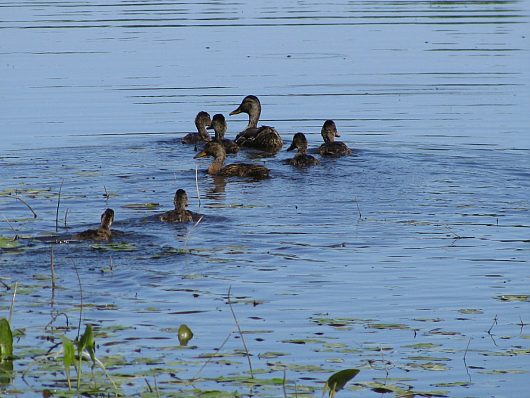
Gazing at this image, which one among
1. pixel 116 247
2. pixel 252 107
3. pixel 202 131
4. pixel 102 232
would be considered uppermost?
pixel 252 107

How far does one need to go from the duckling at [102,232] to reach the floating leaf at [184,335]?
297 cm

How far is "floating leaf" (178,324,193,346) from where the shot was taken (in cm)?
773

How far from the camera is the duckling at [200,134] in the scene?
16.9 m

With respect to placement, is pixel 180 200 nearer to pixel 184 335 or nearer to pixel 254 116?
pixel 184 335

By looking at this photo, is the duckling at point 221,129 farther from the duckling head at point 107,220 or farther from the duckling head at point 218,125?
the duckling head at point 107,220

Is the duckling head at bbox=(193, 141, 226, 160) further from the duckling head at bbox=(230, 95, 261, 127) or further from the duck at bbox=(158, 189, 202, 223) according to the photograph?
the duck at bbox=(158, 189, 202, 223)

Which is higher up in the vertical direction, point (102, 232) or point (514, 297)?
point (102, 232)

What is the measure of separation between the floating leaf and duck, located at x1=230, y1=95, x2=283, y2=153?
8.87 metres

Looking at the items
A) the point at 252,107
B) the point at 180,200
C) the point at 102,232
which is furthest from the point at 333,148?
the point at 102,232

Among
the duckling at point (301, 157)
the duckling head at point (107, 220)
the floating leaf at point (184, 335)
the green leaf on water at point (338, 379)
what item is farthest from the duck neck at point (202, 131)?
the green leaf on water at point (338, 379)

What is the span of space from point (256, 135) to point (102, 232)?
6.64 m

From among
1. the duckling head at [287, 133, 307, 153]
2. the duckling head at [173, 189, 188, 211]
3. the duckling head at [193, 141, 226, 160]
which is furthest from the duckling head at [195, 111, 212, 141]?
the duckling head at [173, 189, 188, 211]

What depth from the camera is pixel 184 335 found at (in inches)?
310

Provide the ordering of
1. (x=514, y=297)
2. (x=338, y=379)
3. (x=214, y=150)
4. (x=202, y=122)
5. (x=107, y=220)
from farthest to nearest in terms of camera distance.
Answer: (x=202, y=122), (x=214, y=150), (x=107, y=220), (x=514, y=297), (x=338, y=379)
